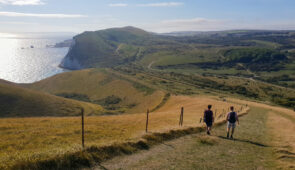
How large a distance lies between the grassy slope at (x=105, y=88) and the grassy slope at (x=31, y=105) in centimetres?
1868

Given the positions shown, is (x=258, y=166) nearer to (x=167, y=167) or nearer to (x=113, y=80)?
(x=167, y=167)

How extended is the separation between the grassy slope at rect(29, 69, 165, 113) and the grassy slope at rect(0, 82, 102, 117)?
61.3 feet

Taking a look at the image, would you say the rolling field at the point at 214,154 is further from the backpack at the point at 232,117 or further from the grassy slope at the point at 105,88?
the grassy slope at the point at 105,88

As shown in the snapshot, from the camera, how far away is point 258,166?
13.5 metres

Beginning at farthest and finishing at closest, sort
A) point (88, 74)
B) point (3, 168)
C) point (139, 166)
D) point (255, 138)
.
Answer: point (88, 74) < point (255, 138) < point (139, 166) < point (3, 168)

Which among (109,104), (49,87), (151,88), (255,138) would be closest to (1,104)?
(109,104)

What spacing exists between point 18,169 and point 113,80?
10981 cm

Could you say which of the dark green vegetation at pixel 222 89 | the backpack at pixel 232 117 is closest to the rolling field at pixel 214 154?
the backpack at pixel 232 117

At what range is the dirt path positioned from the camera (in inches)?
517

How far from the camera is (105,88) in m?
112

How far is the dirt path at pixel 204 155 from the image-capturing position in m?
13.1

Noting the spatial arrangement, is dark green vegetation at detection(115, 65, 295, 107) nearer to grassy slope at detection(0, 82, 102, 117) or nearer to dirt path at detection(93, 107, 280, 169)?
grassy slope at detection(0, 82, 102, 117)

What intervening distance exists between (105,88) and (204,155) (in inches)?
3955

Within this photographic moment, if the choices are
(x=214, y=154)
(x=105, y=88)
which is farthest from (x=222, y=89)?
(x=214, y=154)
